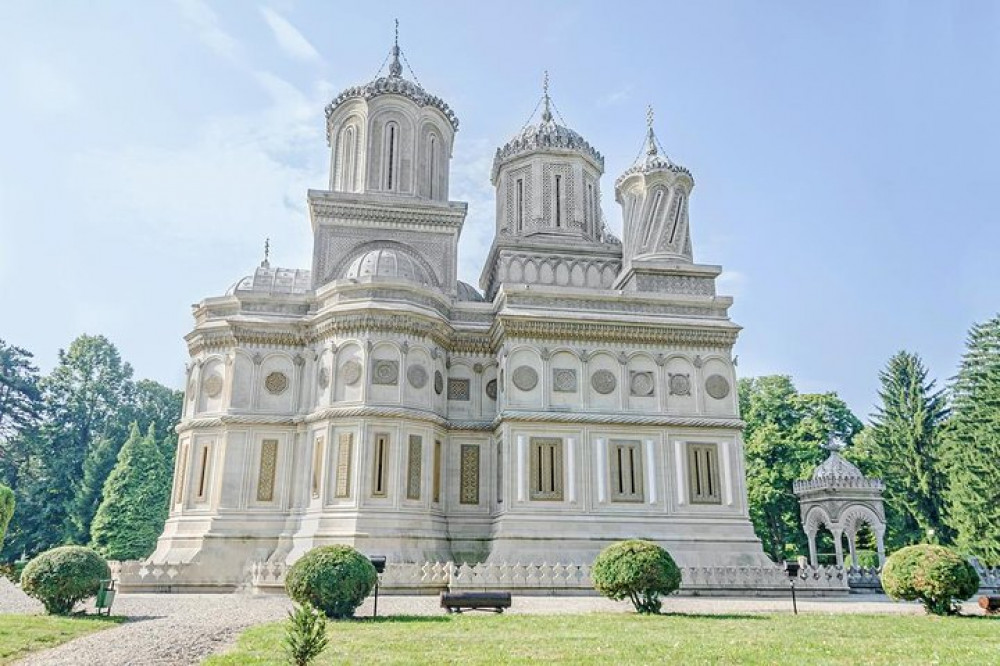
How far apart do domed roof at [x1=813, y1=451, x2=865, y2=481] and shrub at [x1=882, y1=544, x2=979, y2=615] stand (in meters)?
12.1

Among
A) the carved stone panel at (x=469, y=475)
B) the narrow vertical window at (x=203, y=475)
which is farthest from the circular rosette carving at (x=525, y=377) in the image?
the narrow vertical window at (x=203, y=475)

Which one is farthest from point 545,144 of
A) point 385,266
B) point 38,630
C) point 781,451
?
point 38,630

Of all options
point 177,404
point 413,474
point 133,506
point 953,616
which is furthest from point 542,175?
point 177,404

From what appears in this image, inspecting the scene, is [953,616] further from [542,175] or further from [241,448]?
[542,175]

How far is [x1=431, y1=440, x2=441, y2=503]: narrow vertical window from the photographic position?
2406cm

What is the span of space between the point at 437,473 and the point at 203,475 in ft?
24.6

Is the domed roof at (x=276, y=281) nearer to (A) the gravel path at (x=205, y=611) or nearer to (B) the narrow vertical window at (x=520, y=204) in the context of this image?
(B) the narrow vertical window at (x=520, y=204)

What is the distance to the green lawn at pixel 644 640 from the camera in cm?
903

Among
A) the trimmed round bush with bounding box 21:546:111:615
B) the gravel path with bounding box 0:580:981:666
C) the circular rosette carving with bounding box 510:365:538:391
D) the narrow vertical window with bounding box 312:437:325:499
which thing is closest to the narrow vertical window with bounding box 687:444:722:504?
the gravel path with bounding box 0:580:981:666

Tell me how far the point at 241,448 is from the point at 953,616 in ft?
64.4

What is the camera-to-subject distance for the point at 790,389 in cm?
3872

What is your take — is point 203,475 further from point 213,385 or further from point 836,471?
point 836,471

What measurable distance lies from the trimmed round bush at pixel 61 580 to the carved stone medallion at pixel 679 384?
57.6 ft

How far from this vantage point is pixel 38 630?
11.5 metres
